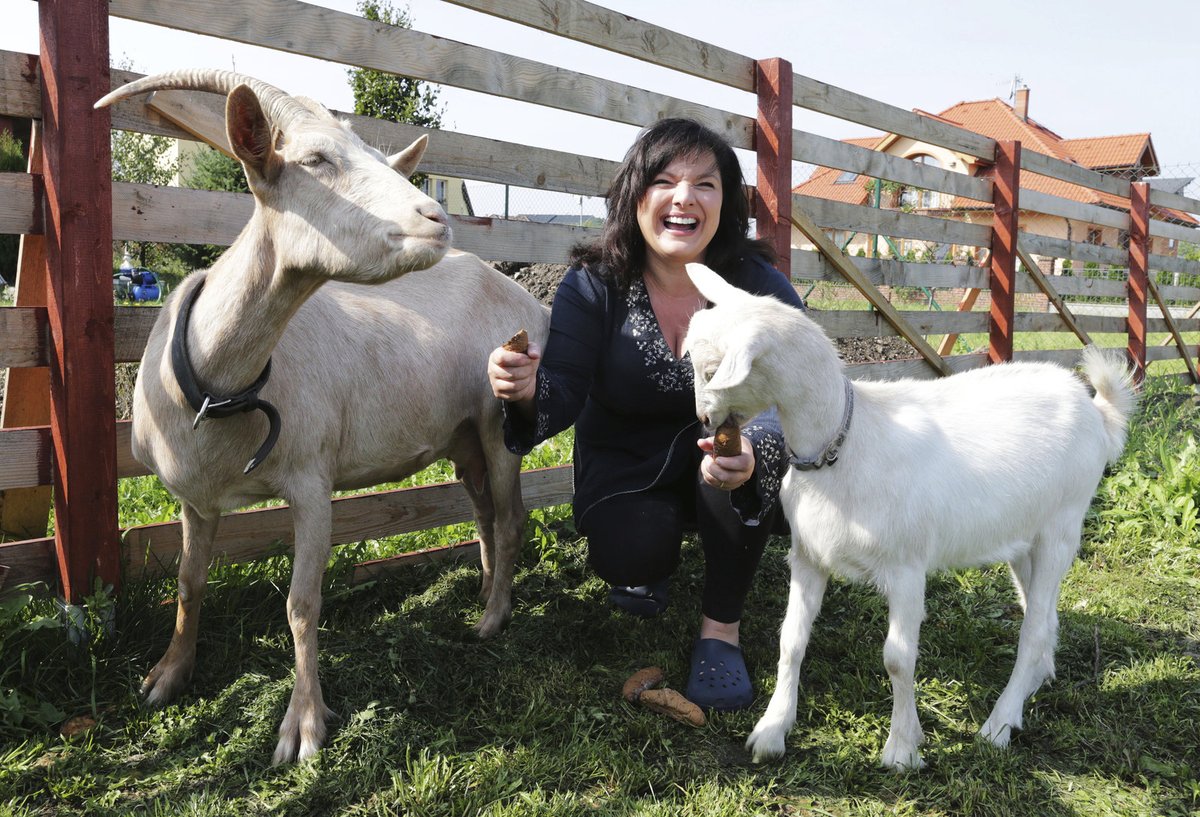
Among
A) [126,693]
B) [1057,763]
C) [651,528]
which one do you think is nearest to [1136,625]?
[1057,763]

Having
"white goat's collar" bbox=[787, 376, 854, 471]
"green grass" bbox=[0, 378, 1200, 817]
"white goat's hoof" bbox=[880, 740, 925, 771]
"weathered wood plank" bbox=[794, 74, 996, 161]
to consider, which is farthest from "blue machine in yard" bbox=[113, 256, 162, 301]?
"white goat's hoof" bbox=[880, 740, 925, 771]

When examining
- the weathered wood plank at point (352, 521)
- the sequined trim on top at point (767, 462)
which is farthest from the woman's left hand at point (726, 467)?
the weathered wood plank at point (352, 521)

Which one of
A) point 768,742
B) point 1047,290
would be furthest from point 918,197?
point 768,742

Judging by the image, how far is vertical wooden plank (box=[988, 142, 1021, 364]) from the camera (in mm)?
7242

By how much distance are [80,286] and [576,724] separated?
1.99 m

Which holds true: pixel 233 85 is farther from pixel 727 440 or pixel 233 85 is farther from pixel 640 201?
pixel 727 440

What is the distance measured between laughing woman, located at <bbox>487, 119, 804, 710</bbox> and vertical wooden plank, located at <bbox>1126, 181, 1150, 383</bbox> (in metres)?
8.48

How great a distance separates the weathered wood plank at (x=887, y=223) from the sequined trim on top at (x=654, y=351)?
2.43 meters

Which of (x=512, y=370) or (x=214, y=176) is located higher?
(x=214, y=176)

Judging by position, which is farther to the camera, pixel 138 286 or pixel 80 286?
pixel 138 286

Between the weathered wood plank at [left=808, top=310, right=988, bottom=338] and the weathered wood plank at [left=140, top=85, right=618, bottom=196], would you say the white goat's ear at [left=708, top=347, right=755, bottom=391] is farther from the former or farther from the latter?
the weathered wood plank at [left=808, top=310, right=988, bottom=338]

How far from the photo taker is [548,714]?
262cm

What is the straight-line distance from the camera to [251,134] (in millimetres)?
2004

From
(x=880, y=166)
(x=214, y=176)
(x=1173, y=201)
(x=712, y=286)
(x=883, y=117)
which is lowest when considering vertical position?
(x=712, y=286)
